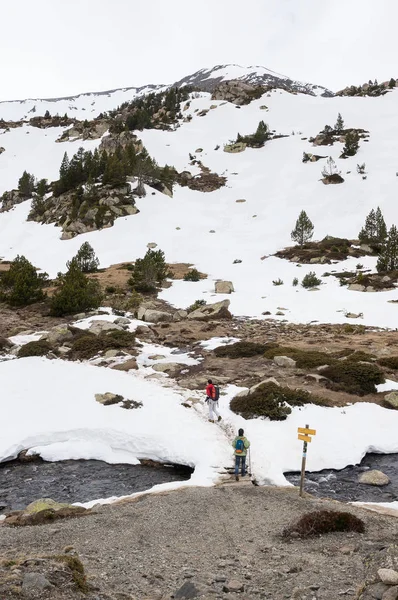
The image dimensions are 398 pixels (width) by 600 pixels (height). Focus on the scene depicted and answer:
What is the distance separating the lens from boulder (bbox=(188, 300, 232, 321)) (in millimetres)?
32062

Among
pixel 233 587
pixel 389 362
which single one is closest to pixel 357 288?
pixel 389 362

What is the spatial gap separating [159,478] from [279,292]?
28.0 metres

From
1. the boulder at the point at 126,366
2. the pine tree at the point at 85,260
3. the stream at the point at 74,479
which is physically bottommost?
the stream at the point at 74,479

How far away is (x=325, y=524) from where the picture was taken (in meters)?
8.62

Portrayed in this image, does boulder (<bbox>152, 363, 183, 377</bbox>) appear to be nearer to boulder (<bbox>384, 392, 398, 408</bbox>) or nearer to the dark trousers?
the dark trousers

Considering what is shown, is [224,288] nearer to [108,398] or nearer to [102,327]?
[102,327]

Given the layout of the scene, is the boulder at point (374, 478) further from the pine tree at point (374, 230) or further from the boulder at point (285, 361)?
the pine tree at point (374, 230)

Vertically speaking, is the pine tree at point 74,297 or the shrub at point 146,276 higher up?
the shrub at point 146,276

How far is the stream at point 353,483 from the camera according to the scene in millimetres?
11453

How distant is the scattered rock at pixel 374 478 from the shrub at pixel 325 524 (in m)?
3.77

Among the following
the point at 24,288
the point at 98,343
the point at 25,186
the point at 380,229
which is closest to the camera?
the point at 98,343

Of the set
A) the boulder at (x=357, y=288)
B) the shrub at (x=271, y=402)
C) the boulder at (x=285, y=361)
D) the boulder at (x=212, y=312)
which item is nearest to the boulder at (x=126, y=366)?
the shrub at (x=271, y=402)

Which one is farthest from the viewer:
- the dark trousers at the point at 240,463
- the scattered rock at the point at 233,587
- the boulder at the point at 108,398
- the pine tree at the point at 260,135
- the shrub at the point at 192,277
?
the pine tree at the point at 260,135

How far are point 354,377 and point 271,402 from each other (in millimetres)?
4552
